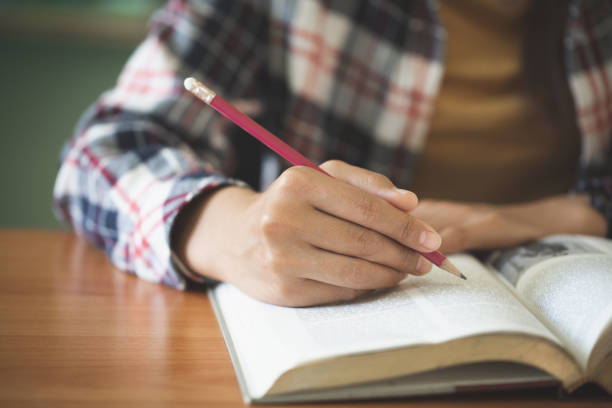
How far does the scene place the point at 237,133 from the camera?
3.01ft

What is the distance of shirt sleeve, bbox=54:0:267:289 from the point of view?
1.83 ft

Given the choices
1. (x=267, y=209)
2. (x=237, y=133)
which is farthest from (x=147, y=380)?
(x=237, y=133)

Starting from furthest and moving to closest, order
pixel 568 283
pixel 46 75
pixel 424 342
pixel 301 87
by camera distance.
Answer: pixel 46 75 < pixel 301 87 < pixel 568 283 < pixel 424 342

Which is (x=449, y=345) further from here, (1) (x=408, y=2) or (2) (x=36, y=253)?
(1) (x=408, y=2)

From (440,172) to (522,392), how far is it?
61 centimetres

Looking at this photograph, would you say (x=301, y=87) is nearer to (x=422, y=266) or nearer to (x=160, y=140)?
(x=160, y=140)

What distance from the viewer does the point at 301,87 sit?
2.82 ft

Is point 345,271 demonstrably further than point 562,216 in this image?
No

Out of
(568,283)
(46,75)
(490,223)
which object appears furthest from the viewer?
(46,75)

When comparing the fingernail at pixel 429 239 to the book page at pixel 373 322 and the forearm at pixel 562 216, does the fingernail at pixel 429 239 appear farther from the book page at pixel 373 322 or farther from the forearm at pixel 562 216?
the forearm at pixel 562 216

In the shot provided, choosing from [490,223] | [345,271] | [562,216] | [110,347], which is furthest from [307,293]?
[562,216]

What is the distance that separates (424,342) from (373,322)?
0.05 m

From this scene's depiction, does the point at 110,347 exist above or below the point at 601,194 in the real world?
below

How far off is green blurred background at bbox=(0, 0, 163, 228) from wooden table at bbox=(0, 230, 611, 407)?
1.07 meters
